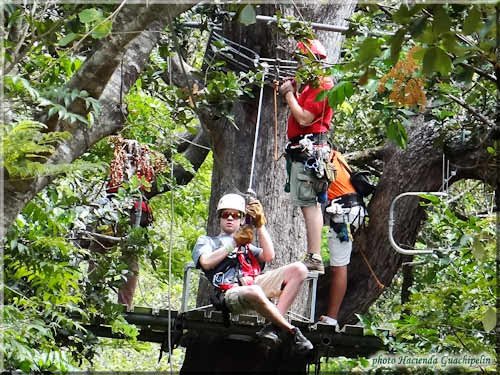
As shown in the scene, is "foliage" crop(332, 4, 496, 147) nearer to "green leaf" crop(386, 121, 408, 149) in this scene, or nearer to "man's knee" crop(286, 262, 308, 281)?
"green leaf" crop(386, 121, 408, 149)

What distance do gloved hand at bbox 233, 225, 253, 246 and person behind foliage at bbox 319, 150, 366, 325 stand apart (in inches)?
32.9

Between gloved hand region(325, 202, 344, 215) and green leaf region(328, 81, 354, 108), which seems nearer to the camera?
green leaf region(328, 81, 354, 108)

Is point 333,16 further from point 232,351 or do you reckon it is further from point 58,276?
point 58,276

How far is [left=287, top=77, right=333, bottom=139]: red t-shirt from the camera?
18.9 feet

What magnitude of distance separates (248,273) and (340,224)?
0.99 m

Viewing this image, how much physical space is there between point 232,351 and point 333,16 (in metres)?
2.31

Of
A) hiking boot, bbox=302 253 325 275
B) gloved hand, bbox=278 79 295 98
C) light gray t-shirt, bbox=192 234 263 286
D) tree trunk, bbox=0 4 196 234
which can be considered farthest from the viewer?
gloved hand, bbox=278 79 295 98

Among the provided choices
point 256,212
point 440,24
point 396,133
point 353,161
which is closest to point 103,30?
point 440,24

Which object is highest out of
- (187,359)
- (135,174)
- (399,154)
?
(399,154)

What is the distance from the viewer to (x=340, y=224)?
622 centimetres

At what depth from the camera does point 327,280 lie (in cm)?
703

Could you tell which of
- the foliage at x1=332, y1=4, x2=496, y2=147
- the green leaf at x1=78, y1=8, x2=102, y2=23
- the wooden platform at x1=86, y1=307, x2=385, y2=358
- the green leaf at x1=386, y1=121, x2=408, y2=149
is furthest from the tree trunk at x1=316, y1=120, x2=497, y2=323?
the green leaf at x1=78, y1=8, x2=102, y2=23

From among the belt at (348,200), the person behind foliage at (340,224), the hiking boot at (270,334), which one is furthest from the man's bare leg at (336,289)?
the hiking boot at (270,334)

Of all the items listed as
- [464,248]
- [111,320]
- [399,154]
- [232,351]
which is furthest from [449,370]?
[399,154]
